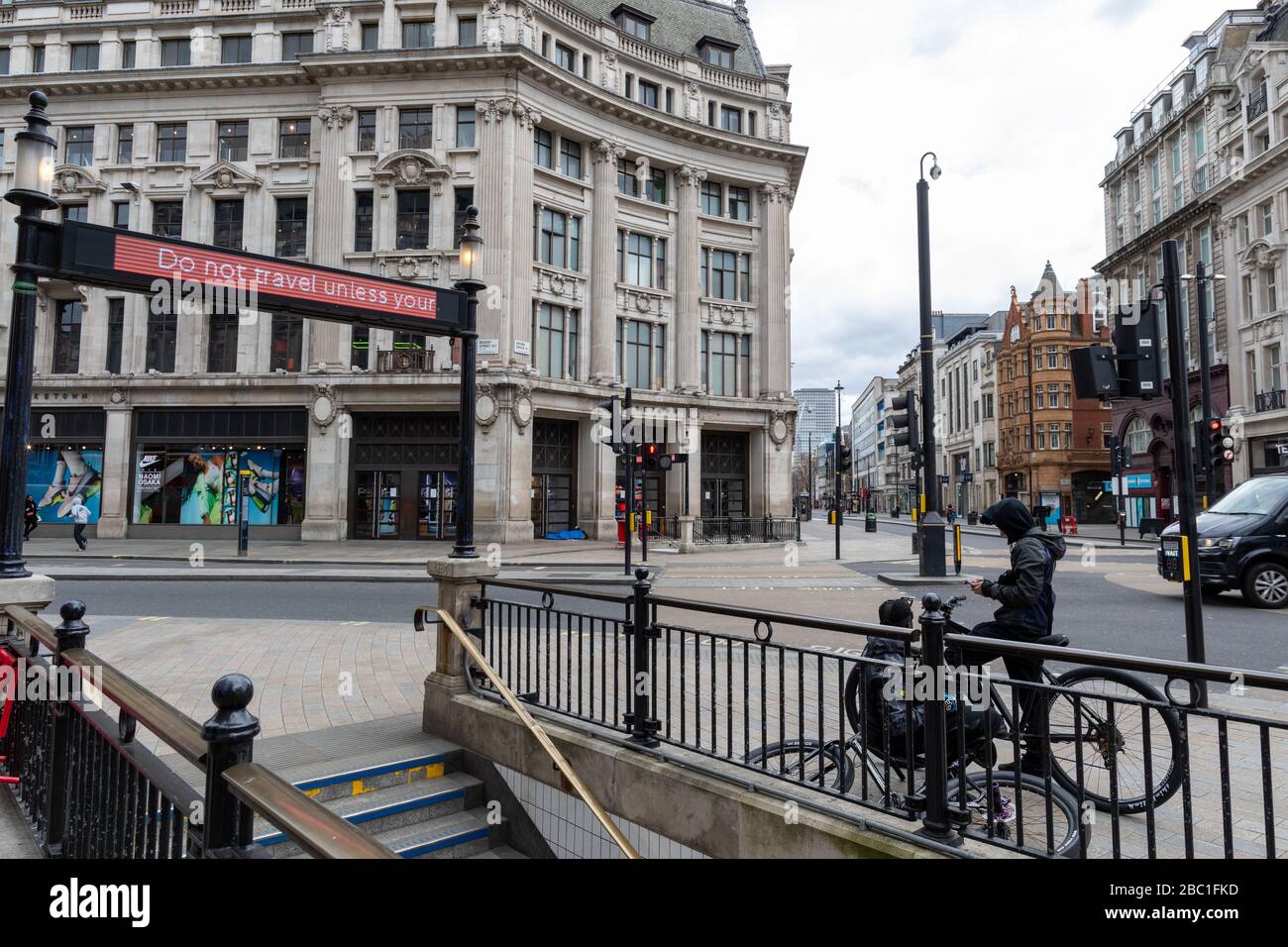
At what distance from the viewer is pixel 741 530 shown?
31609mm

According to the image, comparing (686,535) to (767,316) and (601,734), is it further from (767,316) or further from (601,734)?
(601,734)

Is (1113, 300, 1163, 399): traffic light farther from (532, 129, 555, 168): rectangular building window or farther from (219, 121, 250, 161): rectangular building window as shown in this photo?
(219, 121, 250, 161): rectangular building window

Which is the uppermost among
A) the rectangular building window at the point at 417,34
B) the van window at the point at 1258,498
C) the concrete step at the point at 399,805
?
the rectangular building window at the point at 417,34

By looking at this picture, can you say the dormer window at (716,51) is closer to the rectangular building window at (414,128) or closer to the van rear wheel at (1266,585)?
the rectangular building window at (414,128)

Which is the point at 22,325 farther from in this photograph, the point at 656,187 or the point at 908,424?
the point at 656,187

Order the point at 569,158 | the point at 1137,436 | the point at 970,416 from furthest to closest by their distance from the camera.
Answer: the point at 970,416
the point at 1137,436
the point at 569,158

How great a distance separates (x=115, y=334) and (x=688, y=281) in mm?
24165

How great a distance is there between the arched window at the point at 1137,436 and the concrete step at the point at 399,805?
173 ft

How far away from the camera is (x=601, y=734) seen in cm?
494

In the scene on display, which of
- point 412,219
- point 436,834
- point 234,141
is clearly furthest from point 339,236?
point 436,834

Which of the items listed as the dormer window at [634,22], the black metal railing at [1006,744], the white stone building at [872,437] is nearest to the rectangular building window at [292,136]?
the dormer window at [634,22]

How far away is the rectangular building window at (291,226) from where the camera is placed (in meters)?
29.7
